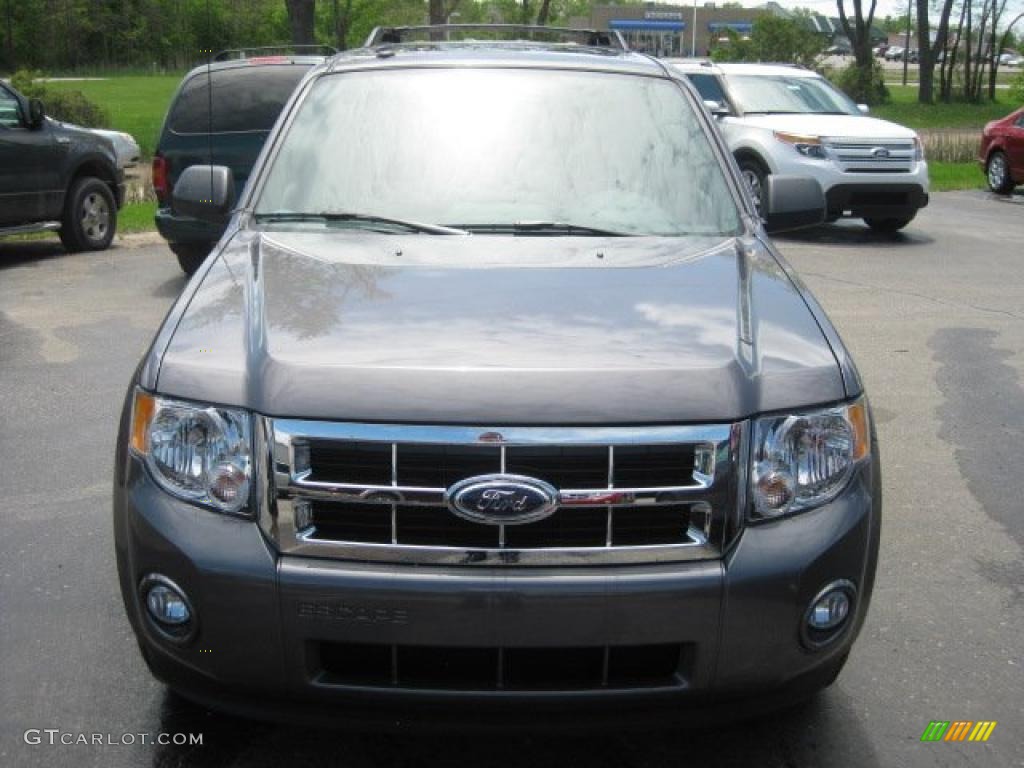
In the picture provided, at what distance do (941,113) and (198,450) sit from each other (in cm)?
4548

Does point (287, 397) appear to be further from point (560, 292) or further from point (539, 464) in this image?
point (560, 292)

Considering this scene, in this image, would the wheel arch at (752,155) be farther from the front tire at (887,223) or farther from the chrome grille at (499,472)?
the chrome grille at (499,472)

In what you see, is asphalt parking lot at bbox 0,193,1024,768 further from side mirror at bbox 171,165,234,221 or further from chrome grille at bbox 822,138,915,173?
chrome grille at bbox 822,138,915,173

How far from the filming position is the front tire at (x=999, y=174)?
66.9 feet

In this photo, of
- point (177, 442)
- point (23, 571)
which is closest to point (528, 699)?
point (177, 442)

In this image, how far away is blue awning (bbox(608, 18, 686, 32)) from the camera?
105m

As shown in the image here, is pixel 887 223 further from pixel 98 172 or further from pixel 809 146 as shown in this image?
pixel 98 172

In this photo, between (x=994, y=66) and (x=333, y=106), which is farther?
(x=994, y=66)

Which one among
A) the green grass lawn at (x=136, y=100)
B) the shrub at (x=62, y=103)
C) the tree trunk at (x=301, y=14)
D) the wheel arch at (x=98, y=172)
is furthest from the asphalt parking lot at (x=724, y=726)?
the tree trunk at (x=301, y=14)

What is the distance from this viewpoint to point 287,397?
114 inches

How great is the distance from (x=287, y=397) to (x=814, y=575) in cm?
122

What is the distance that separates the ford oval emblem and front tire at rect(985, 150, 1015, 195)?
760 inches

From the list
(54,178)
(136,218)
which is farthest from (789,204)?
(136,218)

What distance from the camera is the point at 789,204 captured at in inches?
199
